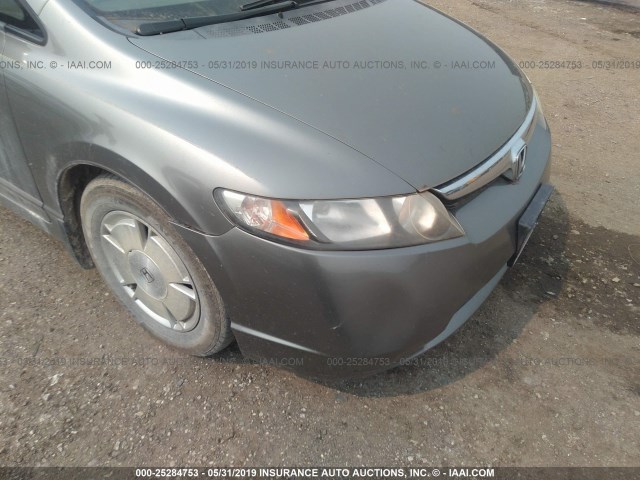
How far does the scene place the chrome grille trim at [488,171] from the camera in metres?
1.60

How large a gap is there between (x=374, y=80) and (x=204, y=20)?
0.70 metres

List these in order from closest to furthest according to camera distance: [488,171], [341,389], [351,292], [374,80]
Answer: [351,292] < [488,171] < [374,80] < [341,389]

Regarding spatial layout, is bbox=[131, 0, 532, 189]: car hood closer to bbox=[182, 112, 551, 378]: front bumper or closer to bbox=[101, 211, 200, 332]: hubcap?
bbox=[182, 112, 551, 378]: front bumper

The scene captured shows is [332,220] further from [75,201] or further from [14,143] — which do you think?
[14,143]

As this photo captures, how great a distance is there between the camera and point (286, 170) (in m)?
1.49

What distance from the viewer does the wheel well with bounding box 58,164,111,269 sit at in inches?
75.0

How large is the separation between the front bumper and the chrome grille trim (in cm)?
5

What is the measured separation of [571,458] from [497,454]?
0.26 metres

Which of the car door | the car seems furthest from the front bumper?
the car door

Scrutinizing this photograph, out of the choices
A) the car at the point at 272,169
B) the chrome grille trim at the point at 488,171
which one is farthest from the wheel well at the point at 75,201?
the chrome grille trim at the point at 488,171

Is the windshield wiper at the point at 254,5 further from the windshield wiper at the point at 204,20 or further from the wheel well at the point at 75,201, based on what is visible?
the wheel well at the point at 75,201

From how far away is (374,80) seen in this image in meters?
1.85

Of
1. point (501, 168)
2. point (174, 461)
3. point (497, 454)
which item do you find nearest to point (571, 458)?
point (497, 454)

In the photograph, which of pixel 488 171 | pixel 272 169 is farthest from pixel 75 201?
pixel 488 171
